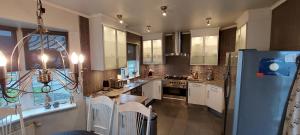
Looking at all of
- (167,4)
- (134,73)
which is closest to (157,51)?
(134,73)

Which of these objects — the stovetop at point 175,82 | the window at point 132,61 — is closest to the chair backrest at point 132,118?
the window at point 132,61

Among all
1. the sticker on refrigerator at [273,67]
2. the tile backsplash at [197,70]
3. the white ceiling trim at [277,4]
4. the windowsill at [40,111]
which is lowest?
the windowsill at [40,111]

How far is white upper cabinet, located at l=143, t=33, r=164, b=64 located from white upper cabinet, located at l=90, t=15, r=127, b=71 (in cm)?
181

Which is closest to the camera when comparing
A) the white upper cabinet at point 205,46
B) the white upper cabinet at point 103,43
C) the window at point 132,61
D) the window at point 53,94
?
the window at point 53,94

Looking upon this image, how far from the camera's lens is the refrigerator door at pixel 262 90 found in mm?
1503

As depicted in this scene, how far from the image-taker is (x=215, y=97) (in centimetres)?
359

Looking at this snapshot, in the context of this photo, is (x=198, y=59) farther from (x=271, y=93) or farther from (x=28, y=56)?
(x=28, y=56)

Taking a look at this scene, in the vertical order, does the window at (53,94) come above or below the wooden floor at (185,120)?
above

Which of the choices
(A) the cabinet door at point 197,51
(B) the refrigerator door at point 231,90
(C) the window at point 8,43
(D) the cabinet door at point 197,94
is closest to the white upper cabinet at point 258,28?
(B) the refrigerator door at point 231,90

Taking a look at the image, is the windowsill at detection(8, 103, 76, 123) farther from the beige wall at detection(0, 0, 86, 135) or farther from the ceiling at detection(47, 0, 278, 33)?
the ceiling at detection(47, 0, 278, 33)

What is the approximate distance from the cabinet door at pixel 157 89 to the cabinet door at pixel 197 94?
3.01ft

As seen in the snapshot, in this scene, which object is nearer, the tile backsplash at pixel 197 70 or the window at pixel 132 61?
the tile backsplash at pixel 197 70

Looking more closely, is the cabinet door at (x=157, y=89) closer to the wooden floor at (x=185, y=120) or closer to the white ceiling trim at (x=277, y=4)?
the wooden floor at (x=185, y=120)

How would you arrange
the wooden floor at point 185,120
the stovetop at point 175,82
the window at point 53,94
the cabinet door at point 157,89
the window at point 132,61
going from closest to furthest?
the window at point 53,94 → the wooden floor at point 185,120 → the stovetop at point 175,82 → the window at point 132,61 → the cabinet door at point 157,89
